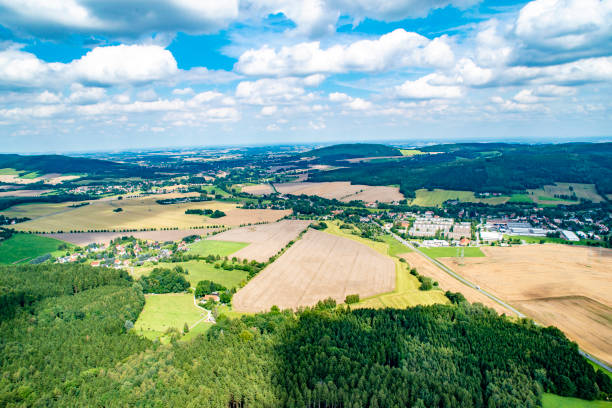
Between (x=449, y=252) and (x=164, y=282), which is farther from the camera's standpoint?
(x=449, y=252)

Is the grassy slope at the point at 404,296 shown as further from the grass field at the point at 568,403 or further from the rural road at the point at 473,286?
the grass field at the point at 568,403

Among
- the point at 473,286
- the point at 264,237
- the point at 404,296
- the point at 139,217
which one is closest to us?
the point at 404,296

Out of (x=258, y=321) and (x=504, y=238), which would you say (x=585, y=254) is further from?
(x=258, y=321)

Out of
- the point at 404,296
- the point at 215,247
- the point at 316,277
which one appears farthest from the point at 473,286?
the point at 215,247

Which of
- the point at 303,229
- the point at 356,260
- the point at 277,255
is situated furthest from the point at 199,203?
the point at 356,260

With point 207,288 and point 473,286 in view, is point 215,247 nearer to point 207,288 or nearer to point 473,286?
point 207,288

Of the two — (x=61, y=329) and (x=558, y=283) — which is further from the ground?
(x=61, y=329)

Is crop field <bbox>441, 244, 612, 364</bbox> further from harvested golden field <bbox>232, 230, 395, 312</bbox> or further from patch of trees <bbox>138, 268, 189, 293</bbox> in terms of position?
patch of trees <bbox>138, 268, 189, 293</bbox>
